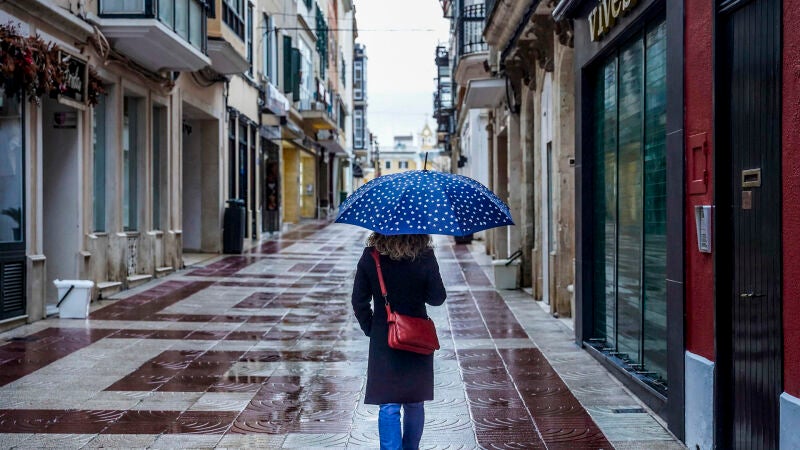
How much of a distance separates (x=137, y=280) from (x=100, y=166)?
210 centimetres

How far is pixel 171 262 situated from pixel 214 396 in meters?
10.4

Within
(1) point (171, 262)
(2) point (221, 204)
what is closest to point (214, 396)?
(1) point (171, 262)

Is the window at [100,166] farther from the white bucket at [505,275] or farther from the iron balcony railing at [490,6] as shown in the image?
the iron balcony railing at [490,6]

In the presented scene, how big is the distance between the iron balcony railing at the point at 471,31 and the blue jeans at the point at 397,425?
16.7 meters

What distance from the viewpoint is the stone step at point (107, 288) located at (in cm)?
1271

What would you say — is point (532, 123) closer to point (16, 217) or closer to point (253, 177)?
point (16, 217)

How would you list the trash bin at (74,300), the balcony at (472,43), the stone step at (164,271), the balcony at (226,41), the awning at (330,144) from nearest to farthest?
the trash bin at (74,300) → the stone step at (164,271) → the balcony at (226,41) → the balcony at (472,43) → the awning at (330,144)

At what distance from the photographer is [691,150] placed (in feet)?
17.8

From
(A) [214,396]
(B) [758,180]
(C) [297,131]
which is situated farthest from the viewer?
(C) [297,131]

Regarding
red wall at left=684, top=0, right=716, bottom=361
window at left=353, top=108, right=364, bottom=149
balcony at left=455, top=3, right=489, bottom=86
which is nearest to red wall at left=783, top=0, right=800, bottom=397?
red wall at left=684, top=0, right=716, bottom=361

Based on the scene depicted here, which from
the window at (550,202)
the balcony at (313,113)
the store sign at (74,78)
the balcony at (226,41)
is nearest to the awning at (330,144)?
the balcony at (313,113)

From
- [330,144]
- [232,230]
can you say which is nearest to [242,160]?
[232,230]

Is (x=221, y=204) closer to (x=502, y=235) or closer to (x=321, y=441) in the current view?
(x=502, y=235)

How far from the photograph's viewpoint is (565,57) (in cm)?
1080
